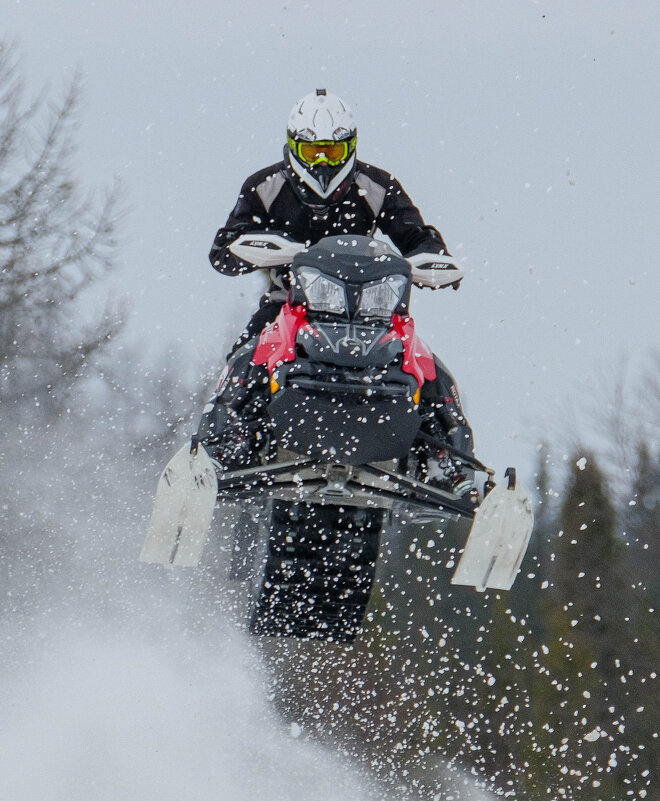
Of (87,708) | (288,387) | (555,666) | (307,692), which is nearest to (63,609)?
(87,708)

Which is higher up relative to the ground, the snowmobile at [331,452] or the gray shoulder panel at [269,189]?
the gray shoulder panel at [269,189]

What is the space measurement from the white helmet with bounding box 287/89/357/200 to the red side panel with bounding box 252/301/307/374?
0.63m

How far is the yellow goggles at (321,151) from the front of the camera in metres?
5.13

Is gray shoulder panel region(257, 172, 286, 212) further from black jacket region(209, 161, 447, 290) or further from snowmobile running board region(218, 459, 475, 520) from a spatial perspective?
snowmobile running board region(218, 459, 475, 520)

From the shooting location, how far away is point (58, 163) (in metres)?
19.3

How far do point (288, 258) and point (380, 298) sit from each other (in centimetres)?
44

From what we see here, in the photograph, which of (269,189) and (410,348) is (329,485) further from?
(269,189)

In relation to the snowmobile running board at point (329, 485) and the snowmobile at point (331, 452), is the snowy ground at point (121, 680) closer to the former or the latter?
the snowmobile at point (331, 452)

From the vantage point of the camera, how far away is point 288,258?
4801 mm

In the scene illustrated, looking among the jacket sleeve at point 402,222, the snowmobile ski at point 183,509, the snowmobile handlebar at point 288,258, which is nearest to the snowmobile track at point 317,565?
the snowmobile ski at point 183,509

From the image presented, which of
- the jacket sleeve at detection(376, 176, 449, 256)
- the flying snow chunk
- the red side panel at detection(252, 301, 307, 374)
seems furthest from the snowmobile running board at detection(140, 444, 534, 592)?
the flying snow chunk

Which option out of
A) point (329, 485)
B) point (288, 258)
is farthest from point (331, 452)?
point (288, 258)

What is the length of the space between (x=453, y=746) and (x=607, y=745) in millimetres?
3048

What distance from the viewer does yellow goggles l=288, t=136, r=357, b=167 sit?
5.13m
